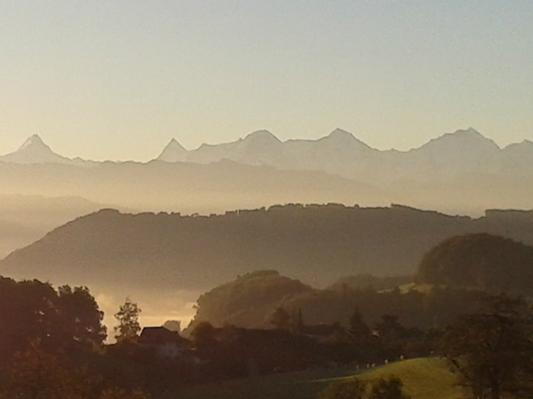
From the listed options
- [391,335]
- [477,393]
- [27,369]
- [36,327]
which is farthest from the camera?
[391,335]

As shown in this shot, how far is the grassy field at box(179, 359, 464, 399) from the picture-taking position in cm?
7606

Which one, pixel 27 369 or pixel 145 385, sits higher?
pixel 27 369

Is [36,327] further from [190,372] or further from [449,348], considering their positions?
[449,348]

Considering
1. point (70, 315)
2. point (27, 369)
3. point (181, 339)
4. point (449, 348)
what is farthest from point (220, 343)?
point (27, 369)

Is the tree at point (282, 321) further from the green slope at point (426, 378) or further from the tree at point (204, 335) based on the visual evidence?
the green slope at point (426, 378)

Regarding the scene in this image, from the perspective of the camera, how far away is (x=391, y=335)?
126312 millimetres

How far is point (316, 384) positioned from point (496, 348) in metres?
34.2

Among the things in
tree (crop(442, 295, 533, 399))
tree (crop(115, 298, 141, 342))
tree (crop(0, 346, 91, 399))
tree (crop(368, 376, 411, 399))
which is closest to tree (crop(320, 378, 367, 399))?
tree (crop(368, 376, 411, 399))

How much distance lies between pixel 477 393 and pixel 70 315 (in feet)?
234

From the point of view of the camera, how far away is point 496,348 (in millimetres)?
53750

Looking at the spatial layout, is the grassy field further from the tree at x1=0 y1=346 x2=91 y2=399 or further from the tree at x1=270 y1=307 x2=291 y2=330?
the tree at x1=270 y1=307 x2=291 y2=330

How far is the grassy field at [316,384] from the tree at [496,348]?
1545 centimetres

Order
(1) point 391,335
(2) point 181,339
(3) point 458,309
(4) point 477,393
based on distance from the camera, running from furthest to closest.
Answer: (3) point 458,309
(1) point 391,335
(2) point 181,339
(4) point 477,393

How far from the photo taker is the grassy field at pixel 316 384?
76062mm
